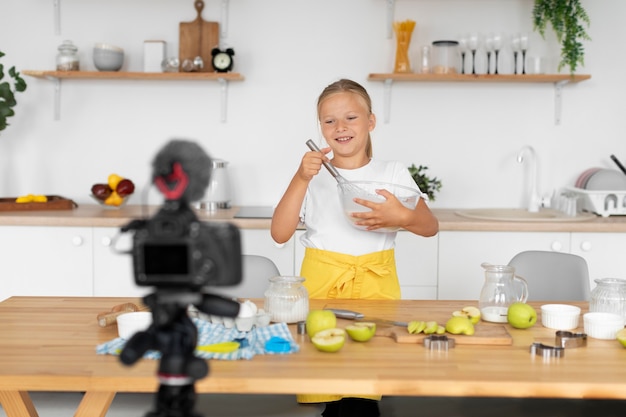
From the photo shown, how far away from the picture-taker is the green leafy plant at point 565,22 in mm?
3494

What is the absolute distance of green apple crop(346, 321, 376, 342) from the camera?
163cm

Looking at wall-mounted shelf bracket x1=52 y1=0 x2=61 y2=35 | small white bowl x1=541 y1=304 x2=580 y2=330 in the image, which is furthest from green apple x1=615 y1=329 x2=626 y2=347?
wall-mounted shelf bracket x1=52 y1=0 x2=61 y2=35

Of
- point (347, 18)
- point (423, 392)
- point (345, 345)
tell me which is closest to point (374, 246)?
point (345, 345)

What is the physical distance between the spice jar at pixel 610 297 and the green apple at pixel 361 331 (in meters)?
0.59

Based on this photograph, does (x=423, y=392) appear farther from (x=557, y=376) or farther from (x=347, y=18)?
(x=347, y=18)

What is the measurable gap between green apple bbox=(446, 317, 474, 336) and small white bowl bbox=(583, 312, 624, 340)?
0.27 metres

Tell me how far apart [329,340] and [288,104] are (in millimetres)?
2353

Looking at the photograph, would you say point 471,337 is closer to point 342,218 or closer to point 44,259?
point 342,218

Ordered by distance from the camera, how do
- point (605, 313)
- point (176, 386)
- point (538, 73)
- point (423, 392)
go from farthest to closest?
point (538, 73) → point (605, 313) → point (423, 392) → point (176, 386)

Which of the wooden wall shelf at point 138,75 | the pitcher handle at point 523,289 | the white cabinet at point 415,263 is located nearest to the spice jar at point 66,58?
the wooden wall shelf at point 138,75

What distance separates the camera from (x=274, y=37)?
12.3ft

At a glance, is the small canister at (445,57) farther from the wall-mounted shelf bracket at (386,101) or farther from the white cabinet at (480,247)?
the white cabinet at (480,247)

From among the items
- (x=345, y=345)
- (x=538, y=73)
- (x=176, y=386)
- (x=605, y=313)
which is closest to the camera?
(x=176, y=386)

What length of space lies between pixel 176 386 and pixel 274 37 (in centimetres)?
315
